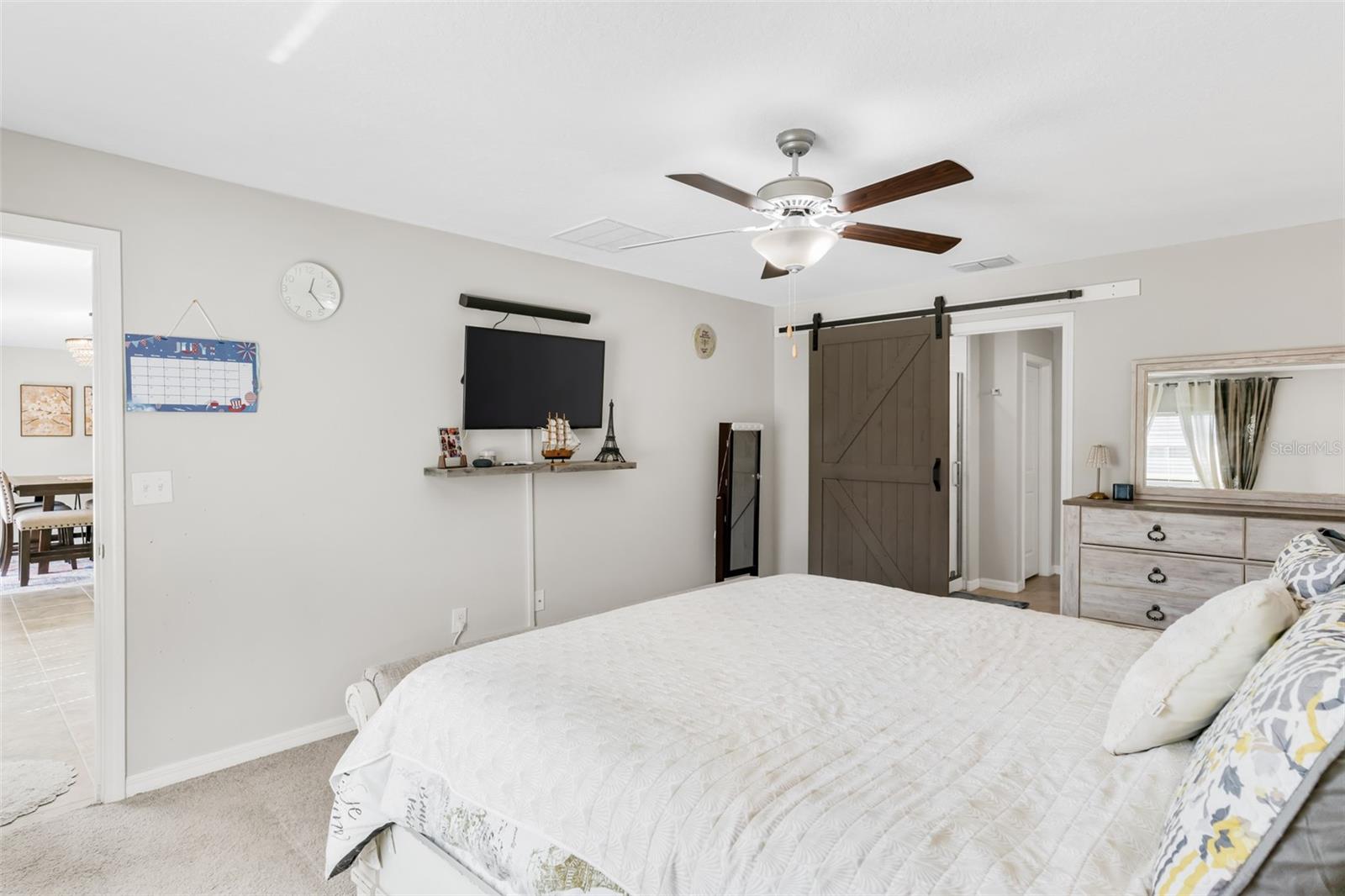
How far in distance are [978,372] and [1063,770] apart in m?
5.11

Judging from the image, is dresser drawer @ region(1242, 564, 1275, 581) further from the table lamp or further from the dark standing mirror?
the dark standing mirror

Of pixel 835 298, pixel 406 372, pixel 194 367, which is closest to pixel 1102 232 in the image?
pixel 835 298

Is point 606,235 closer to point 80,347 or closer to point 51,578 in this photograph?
point 80,347

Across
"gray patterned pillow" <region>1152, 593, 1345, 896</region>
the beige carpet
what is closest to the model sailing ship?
the beige carpet

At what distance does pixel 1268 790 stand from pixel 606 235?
3377 mm

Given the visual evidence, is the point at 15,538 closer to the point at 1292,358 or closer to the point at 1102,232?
the point at 1102,232

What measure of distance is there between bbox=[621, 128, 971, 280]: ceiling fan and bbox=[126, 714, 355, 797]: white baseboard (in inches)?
113

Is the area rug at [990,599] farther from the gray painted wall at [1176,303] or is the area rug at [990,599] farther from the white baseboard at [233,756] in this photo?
the white baseboard at [233,756]

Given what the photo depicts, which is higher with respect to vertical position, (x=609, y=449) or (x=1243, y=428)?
(x=1243, y=428)

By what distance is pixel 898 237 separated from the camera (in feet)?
9.03

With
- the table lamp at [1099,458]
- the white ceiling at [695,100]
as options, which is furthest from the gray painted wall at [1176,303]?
the white ceiling at [695,100]

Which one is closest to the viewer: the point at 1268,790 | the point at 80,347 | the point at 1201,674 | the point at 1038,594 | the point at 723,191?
the point at 1268,790

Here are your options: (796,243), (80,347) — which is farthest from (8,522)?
(796,243)

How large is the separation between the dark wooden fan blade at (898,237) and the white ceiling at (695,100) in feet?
0.85
